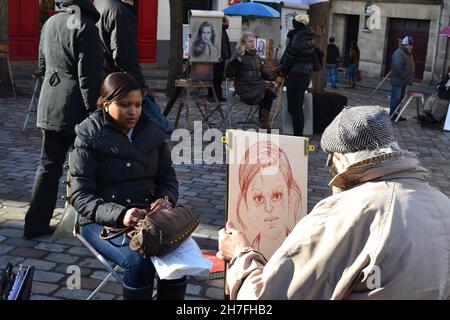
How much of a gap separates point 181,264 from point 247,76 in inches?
265

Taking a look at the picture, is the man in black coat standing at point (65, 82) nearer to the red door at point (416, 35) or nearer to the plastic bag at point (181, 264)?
the plastic bag at point (181, 264)

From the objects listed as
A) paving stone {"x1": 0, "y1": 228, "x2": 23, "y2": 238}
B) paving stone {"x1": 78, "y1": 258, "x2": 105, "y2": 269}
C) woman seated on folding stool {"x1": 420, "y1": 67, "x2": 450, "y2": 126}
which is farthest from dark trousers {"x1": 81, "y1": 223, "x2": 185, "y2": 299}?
woman seated on folding stool {"x1": 420, "y1": 67, "x2": 450, "y2": 126}

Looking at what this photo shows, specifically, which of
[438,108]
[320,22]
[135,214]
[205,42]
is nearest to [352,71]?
[438,108]

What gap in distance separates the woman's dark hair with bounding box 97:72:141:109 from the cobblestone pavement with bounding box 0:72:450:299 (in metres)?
1.29

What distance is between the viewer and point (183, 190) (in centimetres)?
654

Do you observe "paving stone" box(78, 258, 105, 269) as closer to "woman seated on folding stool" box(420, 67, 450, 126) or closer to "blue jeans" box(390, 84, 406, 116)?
"woman seated on folding stool" box(420, 67, 450, 126)

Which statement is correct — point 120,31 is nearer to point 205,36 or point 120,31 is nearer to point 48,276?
point 48,276

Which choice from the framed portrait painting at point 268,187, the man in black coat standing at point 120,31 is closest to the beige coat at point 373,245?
the framed portrait painting at point 268,187

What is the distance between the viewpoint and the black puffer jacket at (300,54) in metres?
9.01

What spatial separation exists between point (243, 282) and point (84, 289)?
6.59 feet

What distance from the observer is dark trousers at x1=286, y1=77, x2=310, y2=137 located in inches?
367

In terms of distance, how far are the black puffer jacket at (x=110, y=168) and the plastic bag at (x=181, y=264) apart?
434 mm

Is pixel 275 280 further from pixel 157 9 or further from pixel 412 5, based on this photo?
pixel 412 5

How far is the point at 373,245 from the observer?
192 cm
